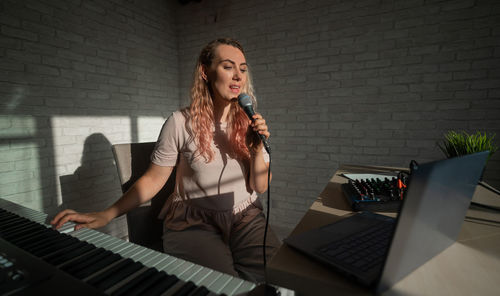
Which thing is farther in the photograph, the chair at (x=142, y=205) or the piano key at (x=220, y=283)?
the chair at (x=142, y=205)

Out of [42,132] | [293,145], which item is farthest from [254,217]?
[42,132]

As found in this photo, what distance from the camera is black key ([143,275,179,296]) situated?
1.32 ft

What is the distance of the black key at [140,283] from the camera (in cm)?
39

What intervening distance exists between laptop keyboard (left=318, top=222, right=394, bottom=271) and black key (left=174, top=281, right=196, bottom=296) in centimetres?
29

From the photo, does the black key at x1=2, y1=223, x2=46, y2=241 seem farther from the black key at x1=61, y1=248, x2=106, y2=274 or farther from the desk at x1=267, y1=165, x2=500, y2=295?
the desk at x1=267, y1=165, x2=500, y2=295

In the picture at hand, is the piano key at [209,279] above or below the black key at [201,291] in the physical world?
below


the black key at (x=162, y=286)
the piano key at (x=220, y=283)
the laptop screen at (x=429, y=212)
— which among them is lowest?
the piano key at (x=220, y=283)

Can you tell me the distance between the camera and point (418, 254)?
476mm

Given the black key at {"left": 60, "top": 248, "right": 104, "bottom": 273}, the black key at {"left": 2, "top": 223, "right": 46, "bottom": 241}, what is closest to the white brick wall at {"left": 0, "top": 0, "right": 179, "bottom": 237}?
the black key at {"left": 2, "top": 223, "right": 46, "bottom": 241}

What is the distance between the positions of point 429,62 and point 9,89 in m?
3.52

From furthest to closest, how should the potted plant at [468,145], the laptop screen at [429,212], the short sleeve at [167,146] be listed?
the short sleeve at [167,146], the potted plant at [468,145], the laptop screen at [429,212]

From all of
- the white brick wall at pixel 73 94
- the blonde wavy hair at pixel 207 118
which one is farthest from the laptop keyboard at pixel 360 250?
the white brick wall at pixel 73 94

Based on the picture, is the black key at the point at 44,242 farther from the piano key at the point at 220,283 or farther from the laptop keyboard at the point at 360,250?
the laptop keyboard at the point at 360,250

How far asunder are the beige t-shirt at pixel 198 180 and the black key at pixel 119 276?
701mm
